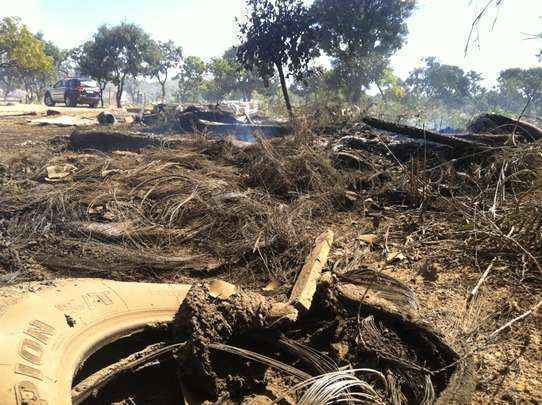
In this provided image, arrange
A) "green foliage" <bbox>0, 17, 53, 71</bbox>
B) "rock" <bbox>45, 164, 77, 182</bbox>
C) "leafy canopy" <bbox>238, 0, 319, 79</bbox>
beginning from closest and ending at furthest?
1. "rock" <bbox>45, 164, 77, 182</bbox>
2. "leafy canopy" <bbox>238, 0, 319, 79</bbox>
3. "green foliage" <bbox>0, 17, 53, 71</bbox>

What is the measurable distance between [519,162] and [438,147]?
1.63 meters

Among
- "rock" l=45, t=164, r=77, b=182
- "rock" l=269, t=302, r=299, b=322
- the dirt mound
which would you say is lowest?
the dirt mound

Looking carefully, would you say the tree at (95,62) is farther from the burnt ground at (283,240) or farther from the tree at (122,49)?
the burnt ground at (283,240)

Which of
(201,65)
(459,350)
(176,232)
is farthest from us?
(201,65)

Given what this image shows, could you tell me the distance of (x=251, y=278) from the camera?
3.90 metres

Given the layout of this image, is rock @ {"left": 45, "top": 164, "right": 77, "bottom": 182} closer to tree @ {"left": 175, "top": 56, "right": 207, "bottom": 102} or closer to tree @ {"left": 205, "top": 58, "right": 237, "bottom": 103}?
tree @ {"left": 205, "top": 58, "right": 237, "bottom": 103}

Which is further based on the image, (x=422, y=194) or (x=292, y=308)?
(x=422, y=194)

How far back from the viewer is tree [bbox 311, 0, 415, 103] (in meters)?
18.8

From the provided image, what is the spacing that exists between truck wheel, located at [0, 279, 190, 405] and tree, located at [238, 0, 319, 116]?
11.3 m

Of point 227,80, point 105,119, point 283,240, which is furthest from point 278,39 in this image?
point 227,80

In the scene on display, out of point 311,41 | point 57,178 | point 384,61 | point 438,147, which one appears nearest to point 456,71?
point 384,61

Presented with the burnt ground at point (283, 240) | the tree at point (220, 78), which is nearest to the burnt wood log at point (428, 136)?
the burnt ground at point (283, 240)

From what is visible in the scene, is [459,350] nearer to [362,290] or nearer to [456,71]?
[362,290]

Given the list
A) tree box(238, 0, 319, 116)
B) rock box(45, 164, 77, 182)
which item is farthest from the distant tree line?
rock box(45, 164, 77, 182)
